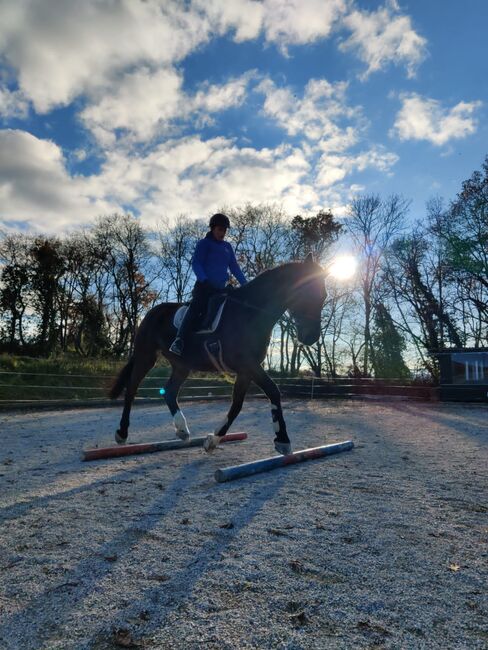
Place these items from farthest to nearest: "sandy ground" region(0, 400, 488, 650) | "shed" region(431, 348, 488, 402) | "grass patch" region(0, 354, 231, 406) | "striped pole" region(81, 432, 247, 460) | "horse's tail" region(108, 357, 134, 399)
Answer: "shed" region(431, 348, 488, 402) < "grass patch" region(0, 354, 231, 406) < "horse's tail" region(108, 357, 134, 399) < "striped pole" region(81, 432, 247, 460) < "sandy ground" region(0, 400, 488, 650)

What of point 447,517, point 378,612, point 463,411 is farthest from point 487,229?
point 378,612

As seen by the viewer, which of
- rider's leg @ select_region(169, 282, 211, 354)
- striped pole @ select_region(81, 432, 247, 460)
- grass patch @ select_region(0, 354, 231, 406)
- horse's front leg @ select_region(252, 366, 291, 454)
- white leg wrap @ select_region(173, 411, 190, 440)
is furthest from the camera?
grass patch @ select_region(0, 354, 231, 406)

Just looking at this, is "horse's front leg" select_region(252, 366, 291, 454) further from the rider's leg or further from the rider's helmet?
the rider's helmet

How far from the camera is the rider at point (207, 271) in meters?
6.25

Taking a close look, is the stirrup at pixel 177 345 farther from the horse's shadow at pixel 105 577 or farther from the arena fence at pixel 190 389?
the arena fence at pixel 190 389

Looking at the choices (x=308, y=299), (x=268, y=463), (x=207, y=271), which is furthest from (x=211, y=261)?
(x=268, y=463)

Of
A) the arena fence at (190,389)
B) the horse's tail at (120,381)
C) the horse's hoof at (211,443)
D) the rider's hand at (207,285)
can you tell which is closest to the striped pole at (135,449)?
the horse's hoof at (211,443)

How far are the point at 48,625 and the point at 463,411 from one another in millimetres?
16716

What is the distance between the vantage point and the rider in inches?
246

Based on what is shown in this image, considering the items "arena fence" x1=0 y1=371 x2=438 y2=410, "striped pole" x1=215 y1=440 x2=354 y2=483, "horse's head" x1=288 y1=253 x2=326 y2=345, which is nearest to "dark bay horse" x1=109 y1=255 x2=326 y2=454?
"horse's head" x1=288 y1=253 x2=326 y2=345

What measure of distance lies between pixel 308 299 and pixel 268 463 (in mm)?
2356

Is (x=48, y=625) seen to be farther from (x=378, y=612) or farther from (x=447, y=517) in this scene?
(x=447, y=517)

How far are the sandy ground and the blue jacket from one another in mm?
2710

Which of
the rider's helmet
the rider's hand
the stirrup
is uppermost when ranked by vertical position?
the rider's helmet
